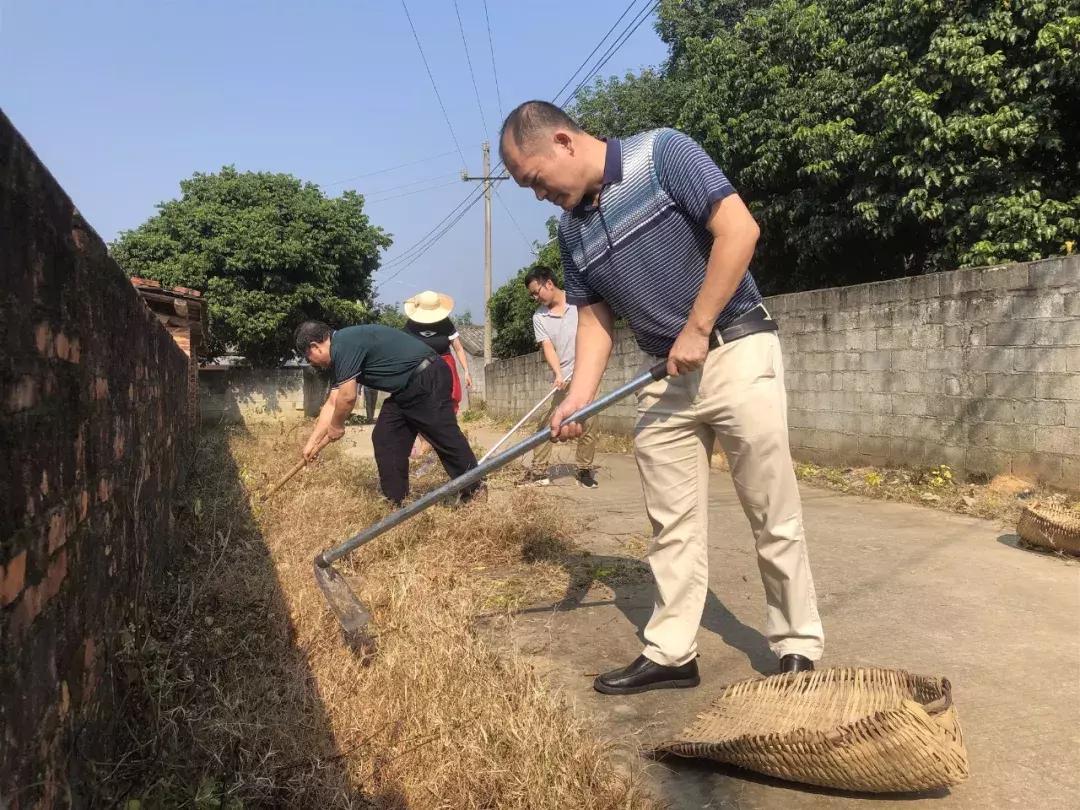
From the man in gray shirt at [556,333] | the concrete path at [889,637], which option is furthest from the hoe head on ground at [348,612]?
the man in gray shirt at [556,333]

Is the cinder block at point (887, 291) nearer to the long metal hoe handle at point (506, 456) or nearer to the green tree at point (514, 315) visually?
the long metal hoe handle at point (506, 456)

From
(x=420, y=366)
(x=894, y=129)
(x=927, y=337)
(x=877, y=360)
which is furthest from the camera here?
(x=894, y=129)

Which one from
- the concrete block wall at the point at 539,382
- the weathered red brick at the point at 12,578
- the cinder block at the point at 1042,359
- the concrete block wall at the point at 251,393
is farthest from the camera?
the concrete block wall at the point at 251,393

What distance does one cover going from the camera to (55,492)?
1.66 metres

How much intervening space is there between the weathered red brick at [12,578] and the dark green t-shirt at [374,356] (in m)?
3.38

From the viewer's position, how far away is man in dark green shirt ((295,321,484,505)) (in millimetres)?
4867

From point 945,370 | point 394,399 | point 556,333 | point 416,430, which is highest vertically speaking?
point 556,333

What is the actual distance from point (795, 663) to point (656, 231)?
52.6 inches

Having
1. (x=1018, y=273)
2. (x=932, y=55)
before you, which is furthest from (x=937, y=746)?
(x=932, y=55)

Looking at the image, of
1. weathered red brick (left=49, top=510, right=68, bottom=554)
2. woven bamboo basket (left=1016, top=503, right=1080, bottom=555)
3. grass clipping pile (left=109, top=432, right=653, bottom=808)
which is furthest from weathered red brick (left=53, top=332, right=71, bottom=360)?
woven bamboo basket (left=1016, top=503, right=1080, bottom=555)

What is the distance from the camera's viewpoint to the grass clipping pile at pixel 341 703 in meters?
1.86

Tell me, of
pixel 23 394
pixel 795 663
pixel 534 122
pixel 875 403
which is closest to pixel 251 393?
pixel 875 403

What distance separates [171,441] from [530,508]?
2.29m

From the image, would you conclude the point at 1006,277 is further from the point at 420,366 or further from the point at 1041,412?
the point at 420,366
